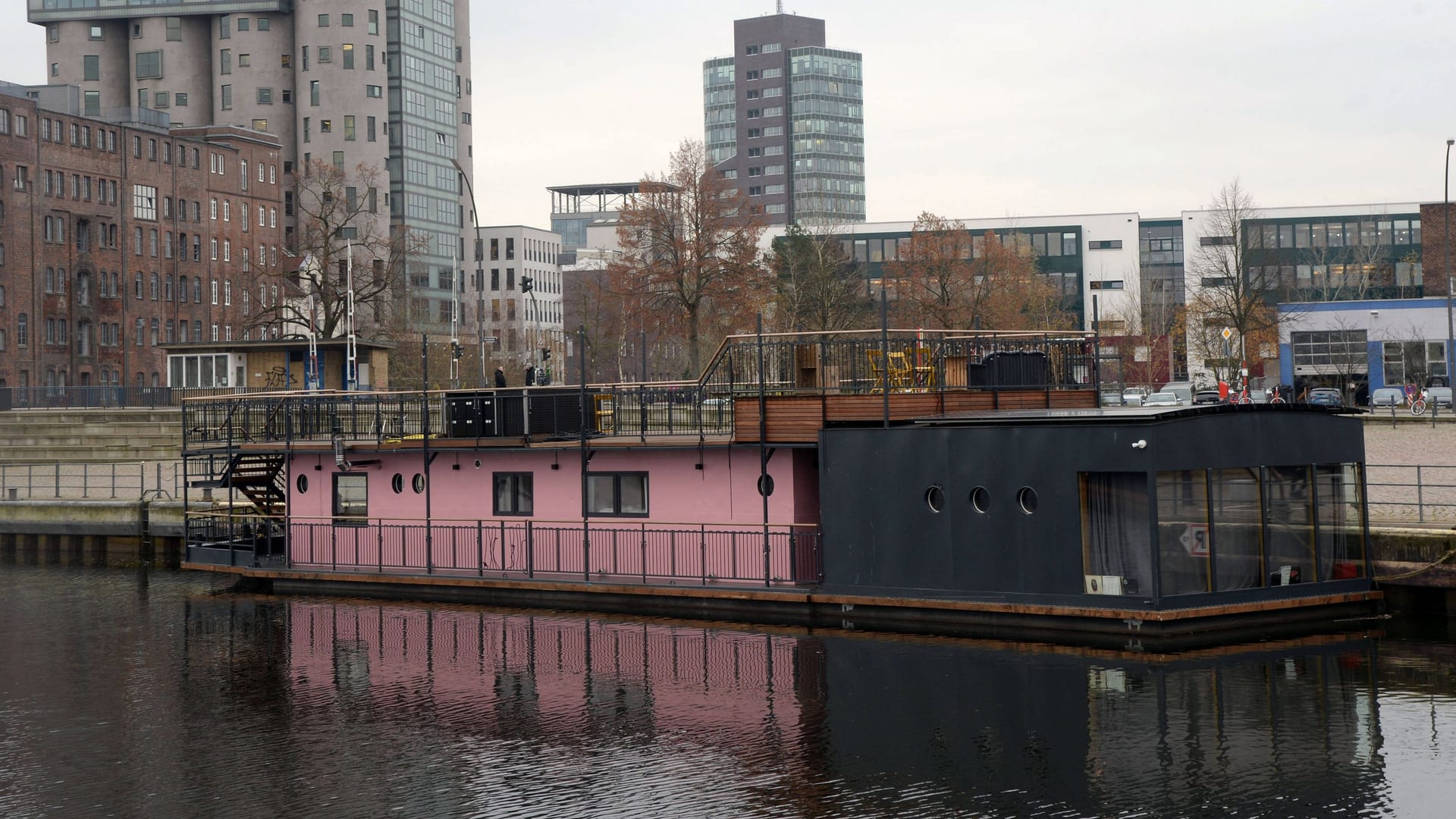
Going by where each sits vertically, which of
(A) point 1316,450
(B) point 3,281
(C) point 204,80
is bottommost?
(A) point 1316,450

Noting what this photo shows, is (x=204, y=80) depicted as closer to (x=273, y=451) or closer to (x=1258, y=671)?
(x=273, y=451)

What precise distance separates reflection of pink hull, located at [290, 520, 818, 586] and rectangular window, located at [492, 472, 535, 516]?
427 millimetres

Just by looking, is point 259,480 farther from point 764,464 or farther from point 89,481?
point 89,481

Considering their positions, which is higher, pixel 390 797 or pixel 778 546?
pixel 778 546

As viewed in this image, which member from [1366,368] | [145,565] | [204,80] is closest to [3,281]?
[204,80]

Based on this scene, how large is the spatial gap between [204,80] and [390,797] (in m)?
130

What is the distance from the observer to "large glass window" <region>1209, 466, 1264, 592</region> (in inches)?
933

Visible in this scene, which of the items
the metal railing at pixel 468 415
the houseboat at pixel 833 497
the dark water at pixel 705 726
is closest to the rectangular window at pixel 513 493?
the houseboat at pixel 833 497

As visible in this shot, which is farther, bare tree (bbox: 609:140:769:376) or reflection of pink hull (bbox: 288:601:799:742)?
bare tree (bbox: 609:140:769:376)

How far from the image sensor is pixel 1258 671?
22453 millimetres

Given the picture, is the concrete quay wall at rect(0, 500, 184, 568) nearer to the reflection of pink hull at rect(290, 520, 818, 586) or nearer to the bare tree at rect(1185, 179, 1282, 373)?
the reflection of pink hull at rect(290, 520, 818, 586)

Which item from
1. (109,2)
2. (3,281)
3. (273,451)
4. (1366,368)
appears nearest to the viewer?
(273,451)

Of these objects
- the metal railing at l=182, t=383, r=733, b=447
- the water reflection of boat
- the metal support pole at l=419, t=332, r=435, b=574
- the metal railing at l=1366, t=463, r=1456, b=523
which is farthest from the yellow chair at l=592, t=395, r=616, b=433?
the metal railing at l=1366, t=463, r=1456, b=523

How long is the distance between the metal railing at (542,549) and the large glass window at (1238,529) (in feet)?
22.4
